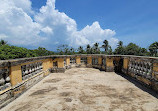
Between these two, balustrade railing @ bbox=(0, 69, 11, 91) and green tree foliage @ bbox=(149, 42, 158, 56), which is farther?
green tree foliage @ bbox=(149, 42, 158, 56)

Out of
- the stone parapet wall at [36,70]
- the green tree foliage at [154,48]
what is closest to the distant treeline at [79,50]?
the green tree foliage at [154,48]

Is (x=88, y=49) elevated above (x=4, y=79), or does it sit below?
above

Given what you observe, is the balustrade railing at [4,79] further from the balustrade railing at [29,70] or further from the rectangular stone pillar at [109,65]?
the rectangular stone pillar at [109,65]

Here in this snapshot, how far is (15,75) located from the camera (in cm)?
414

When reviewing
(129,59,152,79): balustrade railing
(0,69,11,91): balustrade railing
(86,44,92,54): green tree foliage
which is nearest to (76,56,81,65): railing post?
(129,59,152,79): balustrade railing

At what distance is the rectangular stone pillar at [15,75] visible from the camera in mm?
3933

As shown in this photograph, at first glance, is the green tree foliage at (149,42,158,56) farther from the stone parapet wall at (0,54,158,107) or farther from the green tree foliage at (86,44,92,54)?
the stone parapet wall at (0,54,158,107)

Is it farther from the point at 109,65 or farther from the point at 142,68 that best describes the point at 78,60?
the point at 142,68

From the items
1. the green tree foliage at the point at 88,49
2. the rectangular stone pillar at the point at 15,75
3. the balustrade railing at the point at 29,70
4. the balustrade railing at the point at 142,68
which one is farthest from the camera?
the green tree foliage at the point at 88,49

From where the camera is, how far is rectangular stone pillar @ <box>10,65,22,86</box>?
393 centimetres

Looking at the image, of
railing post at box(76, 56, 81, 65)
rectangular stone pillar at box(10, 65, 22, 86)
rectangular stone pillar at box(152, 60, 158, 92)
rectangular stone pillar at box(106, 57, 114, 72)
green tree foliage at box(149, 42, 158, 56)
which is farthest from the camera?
green tree foliage at box(149, 42, 158, 56)

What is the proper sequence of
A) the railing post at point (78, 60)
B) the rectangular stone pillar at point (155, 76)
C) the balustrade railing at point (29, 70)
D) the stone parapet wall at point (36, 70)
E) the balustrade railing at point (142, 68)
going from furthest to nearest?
the railing post at point (78, 60) → the balustrade railing at point (142, 68) → the balustrade railing at point (29, 70) → the rectangular stone pillar at point (155, 76) → the stone parapet wall at point (36, 70)

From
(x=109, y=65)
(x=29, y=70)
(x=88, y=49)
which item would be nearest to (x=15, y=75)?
(x=29, y=70)

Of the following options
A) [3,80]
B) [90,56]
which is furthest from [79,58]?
[3,80]
